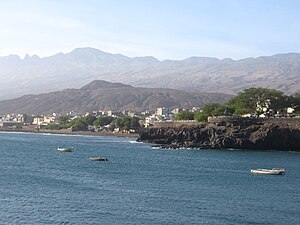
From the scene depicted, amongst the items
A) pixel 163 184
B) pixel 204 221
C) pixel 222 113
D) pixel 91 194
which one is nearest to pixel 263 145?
pixel 222 113

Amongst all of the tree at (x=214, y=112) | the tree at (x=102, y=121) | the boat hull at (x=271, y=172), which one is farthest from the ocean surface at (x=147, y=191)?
the tree at (x=102, y=121)

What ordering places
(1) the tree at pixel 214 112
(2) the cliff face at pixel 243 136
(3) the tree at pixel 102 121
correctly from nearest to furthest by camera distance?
(2) the cliff face at pixel 243 136 → (1) the tree at pixel 214 112 → (3) the tree at pixel 102 121

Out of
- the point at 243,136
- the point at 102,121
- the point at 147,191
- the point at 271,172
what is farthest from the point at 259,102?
the point at 147,191

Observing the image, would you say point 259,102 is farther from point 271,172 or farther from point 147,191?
point 147,191

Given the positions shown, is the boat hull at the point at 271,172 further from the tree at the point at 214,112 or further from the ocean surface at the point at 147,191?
the tree at the point at 214,112

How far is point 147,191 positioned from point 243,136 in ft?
137

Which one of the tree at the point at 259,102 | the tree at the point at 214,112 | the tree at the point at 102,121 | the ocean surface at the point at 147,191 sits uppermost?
the tree at the point at 259,102

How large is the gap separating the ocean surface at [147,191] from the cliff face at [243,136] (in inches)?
594

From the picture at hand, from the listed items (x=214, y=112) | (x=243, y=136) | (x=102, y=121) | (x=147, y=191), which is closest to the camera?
(x=147, y=191)

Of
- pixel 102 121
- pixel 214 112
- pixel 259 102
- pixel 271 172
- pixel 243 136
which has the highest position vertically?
pixel 259 102

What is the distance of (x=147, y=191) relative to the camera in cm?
3806

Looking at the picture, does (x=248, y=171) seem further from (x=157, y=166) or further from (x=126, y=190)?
(x=126, y=190)

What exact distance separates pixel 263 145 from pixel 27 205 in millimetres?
48150

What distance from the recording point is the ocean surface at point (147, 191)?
30.1 m
